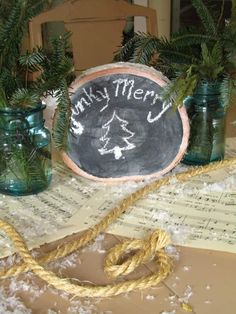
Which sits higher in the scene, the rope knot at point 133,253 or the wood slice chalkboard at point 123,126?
the wood slice chalkboard at point 123,126

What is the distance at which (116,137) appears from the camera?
0.86 meters

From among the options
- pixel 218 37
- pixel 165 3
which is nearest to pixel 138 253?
pixel 218 37

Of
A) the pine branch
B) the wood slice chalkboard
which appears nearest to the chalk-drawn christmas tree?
the wood slice chalkboard

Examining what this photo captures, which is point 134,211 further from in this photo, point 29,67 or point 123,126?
point 29,67

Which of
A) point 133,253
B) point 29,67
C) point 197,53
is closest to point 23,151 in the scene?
point 29,67

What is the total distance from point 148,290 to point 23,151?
1.10 feet

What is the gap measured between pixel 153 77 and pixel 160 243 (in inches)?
12.6

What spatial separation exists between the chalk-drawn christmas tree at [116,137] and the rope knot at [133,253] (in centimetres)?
25

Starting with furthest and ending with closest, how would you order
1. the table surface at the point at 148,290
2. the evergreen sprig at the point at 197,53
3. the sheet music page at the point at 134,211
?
the evergreen sprig at the point at 197,53 < the sheet music page at the point at 134,211 < the table surface at the point at 148,290

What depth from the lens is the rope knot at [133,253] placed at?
23.4 inches

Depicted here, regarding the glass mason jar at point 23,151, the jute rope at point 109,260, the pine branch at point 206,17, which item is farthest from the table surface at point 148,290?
the pine branch at point 206,17

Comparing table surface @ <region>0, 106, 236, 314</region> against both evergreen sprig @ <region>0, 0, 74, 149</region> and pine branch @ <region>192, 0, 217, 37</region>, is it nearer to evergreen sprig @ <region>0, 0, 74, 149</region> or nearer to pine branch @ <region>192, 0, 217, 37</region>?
evergreen sprig @ <region>0, 0, 74, 149</region>

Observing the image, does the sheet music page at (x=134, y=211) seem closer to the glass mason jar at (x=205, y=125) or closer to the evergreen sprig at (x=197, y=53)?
the glass mason jar at (x=205, y=125)

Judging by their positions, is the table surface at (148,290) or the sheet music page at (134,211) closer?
A: the table surface at (148,290)
